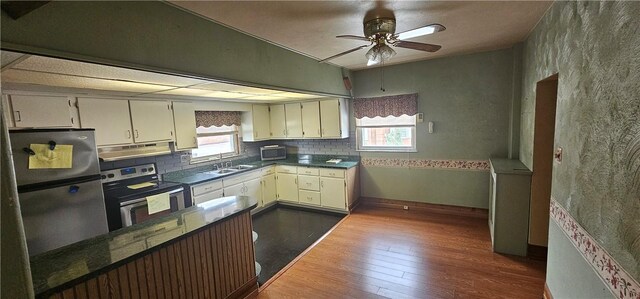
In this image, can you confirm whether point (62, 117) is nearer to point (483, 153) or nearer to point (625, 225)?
point (625, 225)

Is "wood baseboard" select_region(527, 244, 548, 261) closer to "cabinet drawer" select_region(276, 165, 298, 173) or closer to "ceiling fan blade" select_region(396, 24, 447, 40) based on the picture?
"ceiling fan blade" select_region(396, 24, 447, 40)

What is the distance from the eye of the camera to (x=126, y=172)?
10.3 ft

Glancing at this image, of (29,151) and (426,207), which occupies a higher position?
(29,151)

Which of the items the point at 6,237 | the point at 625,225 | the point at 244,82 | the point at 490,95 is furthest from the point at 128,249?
the point at 490,95

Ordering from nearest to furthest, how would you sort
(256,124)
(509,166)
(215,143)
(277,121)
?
(509,166) < (215,143) < (256,124) < (277,121)

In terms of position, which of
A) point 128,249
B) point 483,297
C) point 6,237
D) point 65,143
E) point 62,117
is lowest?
point 483,297

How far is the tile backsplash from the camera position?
3.57 meters

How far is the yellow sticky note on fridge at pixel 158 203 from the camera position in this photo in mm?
2889

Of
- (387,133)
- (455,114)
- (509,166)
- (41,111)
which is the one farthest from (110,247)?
(455,114)

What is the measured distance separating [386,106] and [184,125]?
3.04 m

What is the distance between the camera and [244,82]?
231 cm

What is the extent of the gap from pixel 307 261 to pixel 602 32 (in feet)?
9.35

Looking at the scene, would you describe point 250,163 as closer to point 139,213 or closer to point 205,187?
point 205,187

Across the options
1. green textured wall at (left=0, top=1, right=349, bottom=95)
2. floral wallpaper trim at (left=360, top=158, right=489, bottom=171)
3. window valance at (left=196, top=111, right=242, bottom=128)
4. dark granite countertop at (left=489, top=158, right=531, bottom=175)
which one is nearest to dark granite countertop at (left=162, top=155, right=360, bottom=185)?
floral wallpaper trim at (left=360, top=158, right=489, bottom=171)
